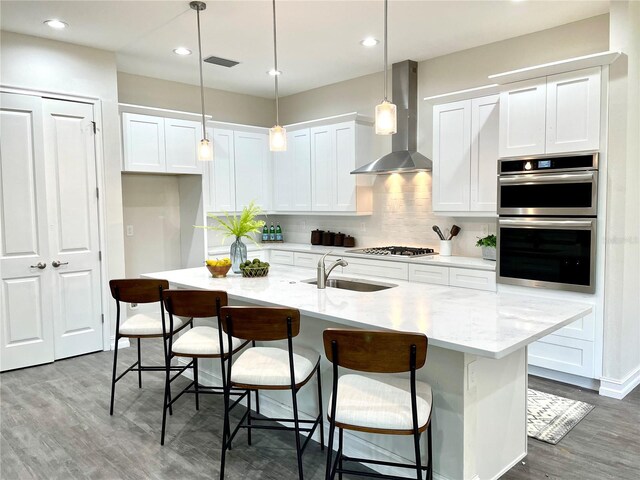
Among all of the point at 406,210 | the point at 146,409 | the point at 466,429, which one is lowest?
the point at 146,409

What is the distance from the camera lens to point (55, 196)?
4402 millimetres

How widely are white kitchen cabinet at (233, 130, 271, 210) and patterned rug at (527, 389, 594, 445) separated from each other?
3.99 m

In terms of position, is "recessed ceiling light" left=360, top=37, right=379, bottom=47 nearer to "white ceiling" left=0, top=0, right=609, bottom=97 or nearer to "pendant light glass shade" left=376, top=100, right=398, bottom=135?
"white ceiling" left=0, top=0, right=609, bottom=97

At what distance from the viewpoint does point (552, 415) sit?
3223mm

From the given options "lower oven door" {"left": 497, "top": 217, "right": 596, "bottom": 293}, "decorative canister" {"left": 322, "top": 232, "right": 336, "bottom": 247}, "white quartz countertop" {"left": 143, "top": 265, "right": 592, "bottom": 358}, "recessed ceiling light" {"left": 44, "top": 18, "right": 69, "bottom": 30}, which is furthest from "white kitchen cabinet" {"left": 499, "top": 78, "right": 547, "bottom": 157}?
"recessed ceiling light" {"left": 44, "top": 18, "right": 69, "bottom": 30}

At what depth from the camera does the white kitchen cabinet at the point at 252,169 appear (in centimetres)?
603

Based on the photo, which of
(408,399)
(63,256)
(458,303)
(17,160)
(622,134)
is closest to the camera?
(408,399)

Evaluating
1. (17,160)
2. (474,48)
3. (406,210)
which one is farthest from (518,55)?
(17,160)

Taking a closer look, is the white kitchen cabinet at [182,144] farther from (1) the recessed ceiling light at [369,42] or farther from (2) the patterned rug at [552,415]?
(2) the patterned rug at [552,415]

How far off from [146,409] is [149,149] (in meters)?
2.86

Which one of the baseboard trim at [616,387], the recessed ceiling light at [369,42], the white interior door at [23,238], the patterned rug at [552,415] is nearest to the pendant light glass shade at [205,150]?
the white interior door at [23,238]

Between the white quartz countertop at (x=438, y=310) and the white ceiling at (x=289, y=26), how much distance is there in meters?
2.17

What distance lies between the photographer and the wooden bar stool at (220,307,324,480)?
2.29 metres

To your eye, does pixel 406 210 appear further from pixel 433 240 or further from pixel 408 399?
pixel 408 399
